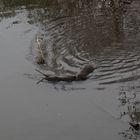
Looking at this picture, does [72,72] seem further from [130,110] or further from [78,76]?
[130,110]

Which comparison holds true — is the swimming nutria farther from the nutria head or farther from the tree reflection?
the tree reflection

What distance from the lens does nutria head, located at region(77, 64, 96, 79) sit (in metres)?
8.64

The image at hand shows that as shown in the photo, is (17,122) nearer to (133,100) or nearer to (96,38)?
(133,100)

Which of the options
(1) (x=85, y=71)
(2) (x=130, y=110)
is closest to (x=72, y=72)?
(1) (x=85, y=71)

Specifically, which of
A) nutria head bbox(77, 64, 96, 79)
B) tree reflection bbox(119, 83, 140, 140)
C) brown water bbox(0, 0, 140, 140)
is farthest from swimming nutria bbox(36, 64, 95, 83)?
tree reflection bbox(119, 83, 140, 140)

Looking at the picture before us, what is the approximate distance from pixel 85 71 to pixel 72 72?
0.37 metres

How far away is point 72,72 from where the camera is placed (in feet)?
29.5

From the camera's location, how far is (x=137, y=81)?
823 cm

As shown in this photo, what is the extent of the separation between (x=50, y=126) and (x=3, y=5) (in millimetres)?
8321

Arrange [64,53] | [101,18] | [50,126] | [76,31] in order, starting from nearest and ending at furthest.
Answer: [50,126] < [64,53] < [76,31] < [101,18]

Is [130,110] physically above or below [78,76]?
below

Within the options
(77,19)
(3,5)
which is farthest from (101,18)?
(3,5)

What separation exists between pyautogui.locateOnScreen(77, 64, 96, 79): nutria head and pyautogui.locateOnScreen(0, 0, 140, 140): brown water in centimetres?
12

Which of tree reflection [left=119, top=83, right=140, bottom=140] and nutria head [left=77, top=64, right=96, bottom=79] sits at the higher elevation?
nutria head [left=77, top=64, right=96, bottom=79]
